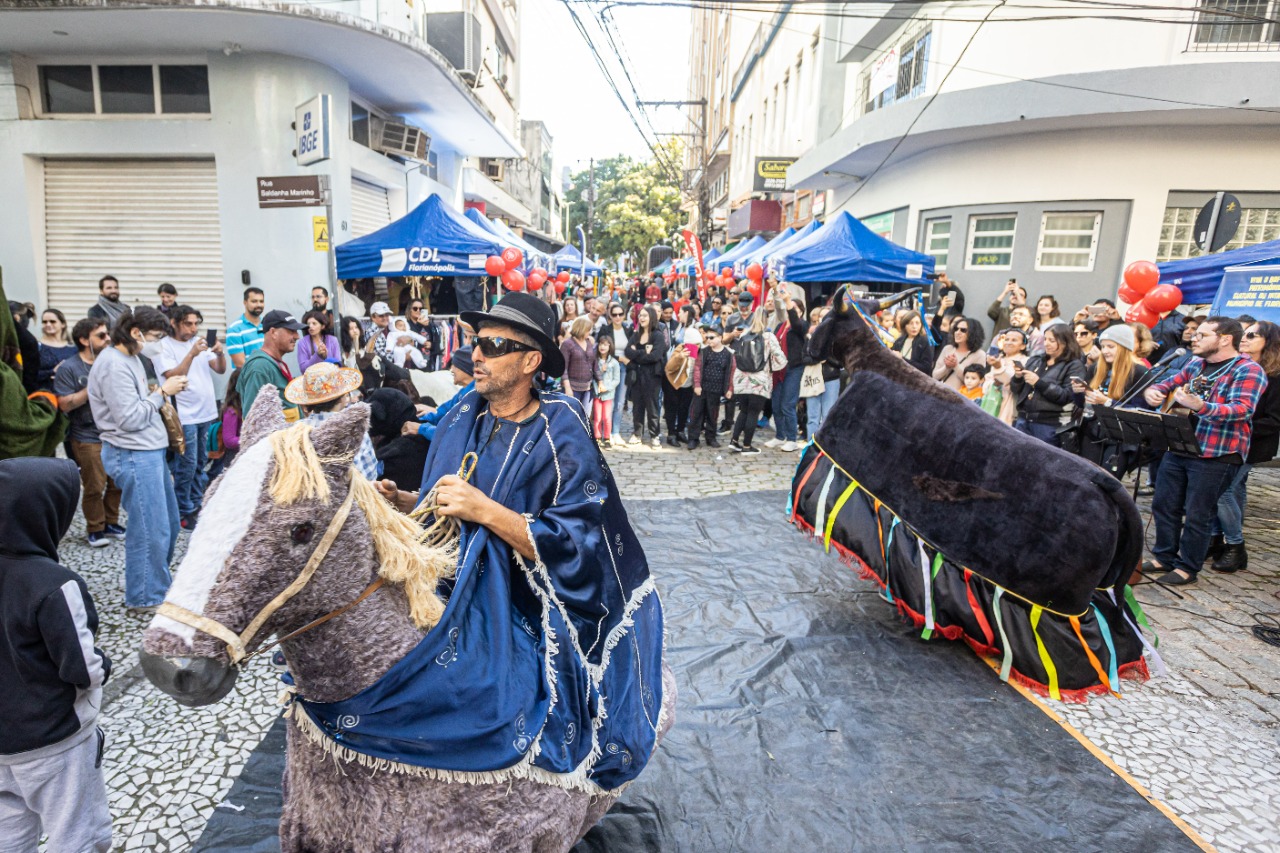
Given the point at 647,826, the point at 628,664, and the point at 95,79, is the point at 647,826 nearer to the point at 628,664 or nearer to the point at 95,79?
the point at 628,664

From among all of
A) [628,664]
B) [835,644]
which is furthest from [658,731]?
[835,644]

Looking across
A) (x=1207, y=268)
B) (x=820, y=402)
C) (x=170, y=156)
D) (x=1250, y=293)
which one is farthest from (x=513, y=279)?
(x=1250, y=293)

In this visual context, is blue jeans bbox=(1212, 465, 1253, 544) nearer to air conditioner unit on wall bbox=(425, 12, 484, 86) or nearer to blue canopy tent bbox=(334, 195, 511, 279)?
blue canopy tent bbox=(334, 195, 511, 279)

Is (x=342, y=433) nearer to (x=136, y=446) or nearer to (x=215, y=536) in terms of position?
(x=215, y=536)

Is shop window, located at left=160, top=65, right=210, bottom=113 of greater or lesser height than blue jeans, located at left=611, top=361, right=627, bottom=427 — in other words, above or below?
above

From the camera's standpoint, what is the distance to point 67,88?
32.7 ft

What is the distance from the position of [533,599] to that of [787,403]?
26.8ft

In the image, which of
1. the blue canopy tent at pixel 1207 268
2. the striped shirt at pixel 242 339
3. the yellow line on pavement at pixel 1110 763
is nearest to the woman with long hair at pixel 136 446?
the striped shirt at pixel 242 339

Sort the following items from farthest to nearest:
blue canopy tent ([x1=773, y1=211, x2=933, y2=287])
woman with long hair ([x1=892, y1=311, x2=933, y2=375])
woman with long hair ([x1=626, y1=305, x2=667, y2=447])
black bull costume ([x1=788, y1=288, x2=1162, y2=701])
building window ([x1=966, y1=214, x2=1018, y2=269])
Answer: building window ([x1=966, y1=214, x2=1018, y2=269]) → blue canopy tent ([x1=773, y1=211, x2=933, y2=287]) → woman with long hair ([x1=626, y1=305, x2=667, y2=447]) → woman with long hair ([x1=892, y1=311, x2=933, y2=375]) → black bull costume ([x1=788, y1=288, x2=1162, y2=701])

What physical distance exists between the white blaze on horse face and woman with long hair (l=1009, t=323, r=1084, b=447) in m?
6.06

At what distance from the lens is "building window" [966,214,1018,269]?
40.0 feet

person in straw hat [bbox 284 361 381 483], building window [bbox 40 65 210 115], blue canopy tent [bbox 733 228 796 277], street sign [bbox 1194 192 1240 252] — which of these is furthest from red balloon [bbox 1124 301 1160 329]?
building window [bbox 40 65 210 115]

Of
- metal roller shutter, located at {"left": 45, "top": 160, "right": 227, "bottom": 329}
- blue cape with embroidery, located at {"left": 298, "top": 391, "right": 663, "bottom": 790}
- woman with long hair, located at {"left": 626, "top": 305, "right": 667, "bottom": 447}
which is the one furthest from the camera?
metal roller shutter, located at {"left": 45, "top": 160, "right": 227, "bottom": 329}

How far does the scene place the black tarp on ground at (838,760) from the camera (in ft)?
9.05
